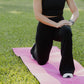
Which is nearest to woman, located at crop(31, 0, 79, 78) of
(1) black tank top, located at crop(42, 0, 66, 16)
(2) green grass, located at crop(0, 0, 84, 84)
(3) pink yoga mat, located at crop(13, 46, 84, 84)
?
(1) black tank top, located at crop(42, 0, 66, 16)

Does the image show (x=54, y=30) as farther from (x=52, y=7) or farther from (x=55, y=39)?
(x=52, y=7)

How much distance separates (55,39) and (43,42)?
0.61 ft

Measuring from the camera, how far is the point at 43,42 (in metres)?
3.25

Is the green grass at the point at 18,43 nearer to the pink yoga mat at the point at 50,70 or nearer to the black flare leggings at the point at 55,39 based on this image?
the pink yoga mat at the point at 50,70

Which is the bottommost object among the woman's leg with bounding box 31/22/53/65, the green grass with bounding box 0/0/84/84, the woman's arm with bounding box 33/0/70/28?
the green grass with bounding box 0/0/84/84

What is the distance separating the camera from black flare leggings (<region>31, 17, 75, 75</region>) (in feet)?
9.44

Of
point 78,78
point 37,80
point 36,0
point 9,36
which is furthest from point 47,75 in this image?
point 9,36

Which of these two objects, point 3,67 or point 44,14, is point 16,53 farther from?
point 44,14

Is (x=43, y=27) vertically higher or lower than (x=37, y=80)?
higher

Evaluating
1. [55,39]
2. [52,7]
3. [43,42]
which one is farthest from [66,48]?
[52,7]

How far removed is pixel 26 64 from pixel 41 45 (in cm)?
38

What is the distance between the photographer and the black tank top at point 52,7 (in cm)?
309

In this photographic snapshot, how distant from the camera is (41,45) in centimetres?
329

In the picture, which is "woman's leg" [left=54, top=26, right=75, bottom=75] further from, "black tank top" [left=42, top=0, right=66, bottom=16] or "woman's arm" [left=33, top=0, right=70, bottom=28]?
"black tank top" [left=42, top=0, right=66, bottom=16]
